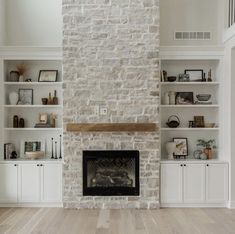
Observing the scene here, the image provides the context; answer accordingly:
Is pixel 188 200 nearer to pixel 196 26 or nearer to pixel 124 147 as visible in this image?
pixel 124 147

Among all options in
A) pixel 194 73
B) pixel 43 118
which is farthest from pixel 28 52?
pixel 194 73

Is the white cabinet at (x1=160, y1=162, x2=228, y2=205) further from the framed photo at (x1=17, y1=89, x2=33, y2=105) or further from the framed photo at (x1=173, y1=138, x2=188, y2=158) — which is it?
the framed photo at (x1=17, y1=89, x2=33, y2=105)

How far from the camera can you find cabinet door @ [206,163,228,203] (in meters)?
7.24

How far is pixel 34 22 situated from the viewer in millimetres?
7820

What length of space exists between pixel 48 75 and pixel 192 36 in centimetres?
280

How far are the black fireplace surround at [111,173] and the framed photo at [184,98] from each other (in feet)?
4.22

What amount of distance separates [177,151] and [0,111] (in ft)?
10.8

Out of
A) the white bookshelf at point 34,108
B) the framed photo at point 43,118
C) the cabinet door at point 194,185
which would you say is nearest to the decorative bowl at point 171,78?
the cabinet door at point 194,185

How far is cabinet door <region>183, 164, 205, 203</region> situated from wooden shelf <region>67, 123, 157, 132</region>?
103cm

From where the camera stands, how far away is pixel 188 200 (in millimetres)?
7246

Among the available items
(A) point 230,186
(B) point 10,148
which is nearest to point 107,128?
(B) point 10,148

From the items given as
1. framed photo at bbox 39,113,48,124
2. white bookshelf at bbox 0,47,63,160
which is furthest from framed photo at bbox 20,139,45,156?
framed photo at bbox 39,113,48,124

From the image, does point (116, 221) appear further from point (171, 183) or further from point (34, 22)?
point (34, 22)

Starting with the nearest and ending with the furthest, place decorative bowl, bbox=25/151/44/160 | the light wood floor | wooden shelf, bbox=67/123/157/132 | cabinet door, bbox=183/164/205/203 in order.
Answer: the light wood floor, wooden shelf, bbox=67/123/157/132, cabinet door, bbox=183/164/205/203, decorative bowl, bbox=25/151/44/160
